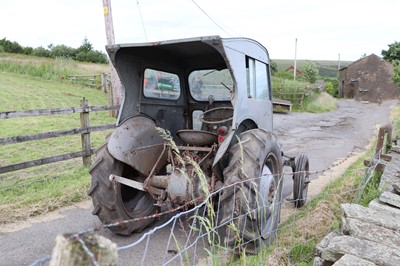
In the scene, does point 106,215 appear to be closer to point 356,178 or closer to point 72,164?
point 356,178

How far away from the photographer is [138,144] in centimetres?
500

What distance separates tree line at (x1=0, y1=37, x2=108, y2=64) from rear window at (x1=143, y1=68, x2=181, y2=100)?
4740 centimetres

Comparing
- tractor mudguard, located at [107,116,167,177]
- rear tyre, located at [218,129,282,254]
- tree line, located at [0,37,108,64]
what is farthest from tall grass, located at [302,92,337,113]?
tree line, located at [0,37,108,64]

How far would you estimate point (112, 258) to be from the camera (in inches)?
50.3

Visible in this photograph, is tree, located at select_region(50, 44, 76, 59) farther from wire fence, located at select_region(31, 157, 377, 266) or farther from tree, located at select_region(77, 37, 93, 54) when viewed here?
wire fence, located at select_region(31, 157, 377, 266)

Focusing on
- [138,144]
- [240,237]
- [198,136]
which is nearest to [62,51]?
[138,144]

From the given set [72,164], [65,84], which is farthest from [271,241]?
[65,84]

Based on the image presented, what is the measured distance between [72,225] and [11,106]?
46.2 feet

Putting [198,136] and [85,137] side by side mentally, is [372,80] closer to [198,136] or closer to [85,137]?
[85,137]

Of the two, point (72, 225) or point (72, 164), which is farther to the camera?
point (72, 164)

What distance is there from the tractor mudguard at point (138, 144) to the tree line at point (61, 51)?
48.5 metres

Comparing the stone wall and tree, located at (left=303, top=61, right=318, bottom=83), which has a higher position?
tree, located at (left=303, top=61, right=318, bottom=83)

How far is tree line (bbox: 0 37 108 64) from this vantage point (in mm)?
52378

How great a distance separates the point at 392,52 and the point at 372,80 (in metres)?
6.92
